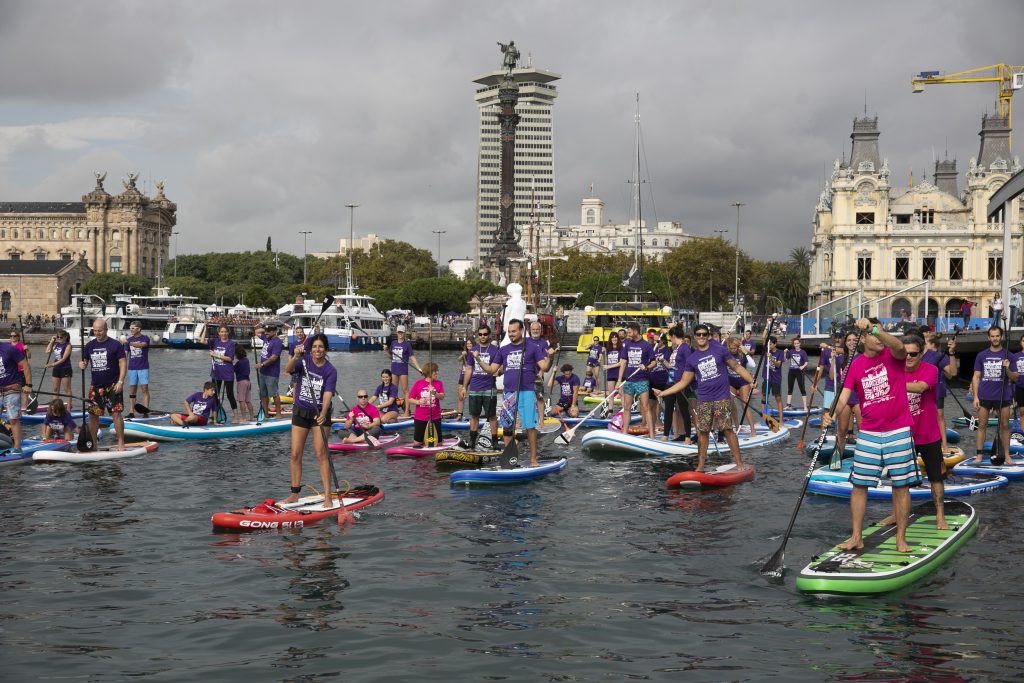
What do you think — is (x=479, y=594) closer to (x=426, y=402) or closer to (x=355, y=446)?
(x=426, y=402)

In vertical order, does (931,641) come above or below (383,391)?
below

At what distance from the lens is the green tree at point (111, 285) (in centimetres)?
12025

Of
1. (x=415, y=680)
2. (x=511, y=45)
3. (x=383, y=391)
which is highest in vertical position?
(x=511, y=45)

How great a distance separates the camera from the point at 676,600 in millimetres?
8977

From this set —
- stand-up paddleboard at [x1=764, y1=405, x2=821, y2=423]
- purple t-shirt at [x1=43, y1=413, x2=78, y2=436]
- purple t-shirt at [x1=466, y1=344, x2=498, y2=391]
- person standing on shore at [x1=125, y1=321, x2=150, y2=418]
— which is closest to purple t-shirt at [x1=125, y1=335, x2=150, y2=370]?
person standing on shore at [x1=125, y1=321, x2=150, y2=418]

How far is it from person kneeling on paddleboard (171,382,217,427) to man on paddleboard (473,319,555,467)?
7273 millimetres

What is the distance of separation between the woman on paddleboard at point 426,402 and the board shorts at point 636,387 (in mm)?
3546

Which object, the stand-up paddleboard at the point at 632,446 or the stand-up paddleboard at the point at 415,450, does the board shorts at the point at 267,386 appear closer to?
the stand-up paddleboard at the point at 415,450

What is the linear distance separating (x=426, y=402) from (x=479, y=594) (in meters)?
8.23

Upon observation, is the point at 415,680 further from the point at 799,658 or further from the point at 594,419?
the point at 594,419

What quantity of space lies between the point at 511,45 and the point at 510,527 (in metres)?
123

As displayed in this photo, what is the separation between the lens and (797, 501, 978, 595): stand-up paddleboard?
29.5ft

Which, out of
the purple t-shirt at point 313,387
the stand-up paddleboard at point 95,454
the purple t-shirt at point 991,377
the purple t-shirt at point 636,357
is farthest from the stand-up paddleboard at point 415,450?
the purple t-shirt at point 991,377

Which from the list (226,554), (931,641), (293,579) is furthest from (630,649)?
(226,554)
